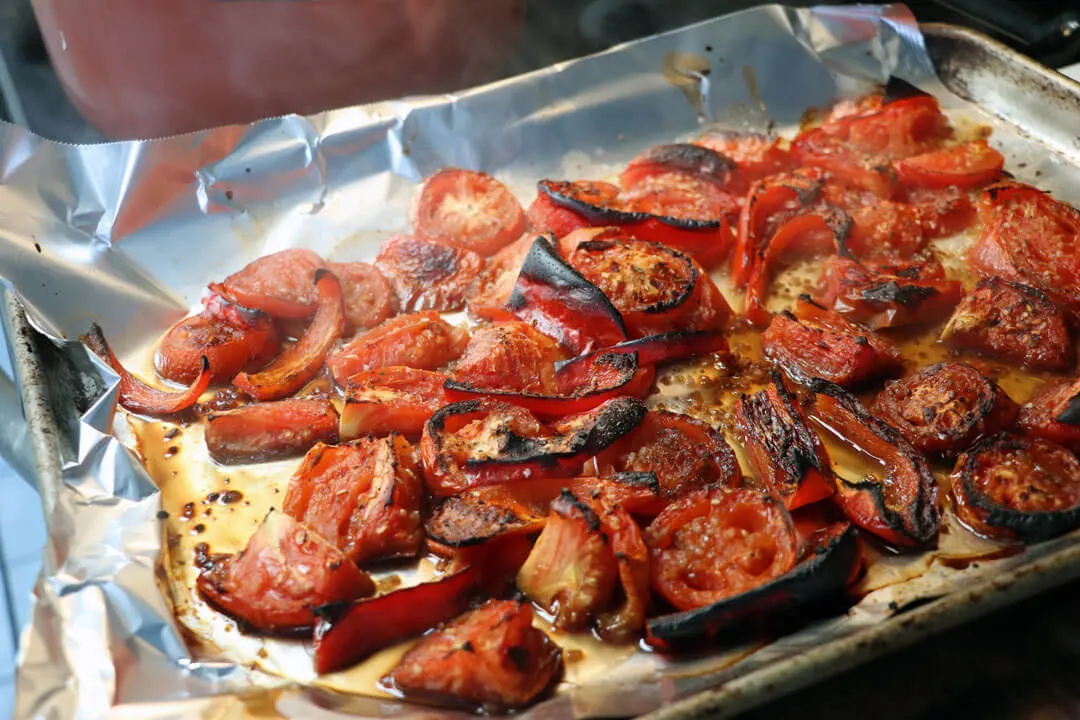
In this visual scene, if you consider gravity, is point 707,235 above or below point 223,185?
below

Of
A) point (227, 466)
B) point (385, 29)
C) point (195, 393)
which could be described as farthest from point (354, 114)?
point (227, 466)

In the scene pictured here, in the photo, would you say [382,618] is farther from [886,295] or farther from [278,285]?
[886,295]

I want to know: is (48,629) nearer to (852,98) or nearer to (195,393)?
(195,393)

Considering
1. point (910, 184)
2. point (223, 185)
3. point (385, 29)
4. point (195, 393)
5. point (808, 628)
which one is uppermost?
point (385, 29)

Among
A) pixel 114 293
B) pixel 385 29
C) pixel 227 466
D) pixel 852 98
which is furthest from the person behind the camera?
pixel 852 98

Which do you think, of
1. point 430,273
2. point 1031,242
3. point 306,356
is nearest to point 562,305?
point 430,273

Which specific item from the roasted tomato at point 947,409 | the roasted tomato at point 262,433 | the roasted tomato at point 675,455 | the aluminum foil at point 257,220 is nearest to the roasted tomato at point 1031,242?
the aluminum foil at point 257,220

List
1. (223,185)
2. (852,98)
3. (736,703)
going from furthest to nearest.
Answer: (852,98) → (223,185) → (736,703)
